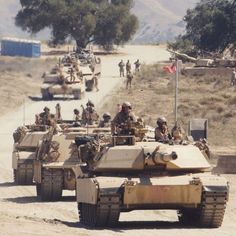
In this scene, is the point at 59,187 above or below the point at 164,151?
below

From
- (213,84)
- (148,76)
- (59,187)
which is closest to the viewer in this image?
(59,187)

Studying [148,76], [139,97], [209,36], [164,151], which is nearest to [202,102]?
[139,97]

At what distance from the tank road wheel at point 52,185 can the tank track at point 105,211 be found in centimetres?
491

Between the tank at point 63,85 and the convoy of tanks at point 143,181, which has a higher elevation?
the convoy of tanks at point 143,181

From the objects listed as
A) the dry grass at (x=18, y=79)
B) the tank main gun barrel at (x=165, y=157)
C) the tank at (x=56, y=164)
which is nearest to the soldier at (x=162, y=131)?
the tank main gun barrel at (x=165, y=157)

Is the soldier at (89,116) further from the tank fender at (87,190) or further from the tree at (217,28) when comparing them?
the tree at (217,28)

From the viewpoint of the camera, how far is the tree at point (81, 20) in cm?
11356

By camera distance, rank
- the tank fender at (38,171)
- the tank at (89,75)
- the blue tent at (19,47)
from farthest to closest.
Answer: the blue tent at (19,47)
the tank at (89,75)
the tank fender at (38,171)

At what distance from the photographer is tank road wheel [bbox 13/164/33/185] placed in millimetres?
28969

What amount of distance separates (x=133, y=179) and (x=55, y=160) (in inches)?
228

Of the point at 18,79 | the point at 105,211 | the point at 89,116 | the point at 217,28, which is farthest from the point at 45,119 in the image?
the point at 217,28

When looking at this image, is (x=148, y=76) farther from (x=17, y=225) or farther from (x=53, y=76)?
(x=17, y=225)

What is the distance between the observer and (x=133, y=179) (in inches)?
794

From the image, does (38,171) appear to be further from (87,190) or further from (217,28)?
(217,28)
